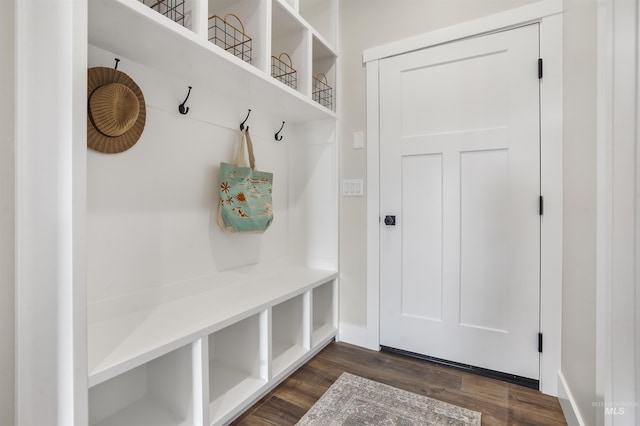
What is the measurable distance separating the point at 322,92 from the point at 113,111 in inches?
52.4

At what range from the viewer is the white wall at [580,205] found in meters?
1.08

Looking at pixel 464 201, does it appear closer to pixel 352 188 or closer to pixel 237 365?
pixel 352 188

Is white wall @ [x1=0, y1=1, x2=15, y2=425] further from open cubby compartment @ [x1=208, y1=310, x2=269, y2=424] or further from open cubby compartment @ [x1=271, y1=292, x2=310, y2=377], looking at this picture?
open cubby compartment @ [x1=271, y1=292, x2=310, y2=377]

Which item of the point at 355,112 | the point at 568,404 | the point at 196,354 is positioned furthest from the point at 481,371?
the point at 355,112

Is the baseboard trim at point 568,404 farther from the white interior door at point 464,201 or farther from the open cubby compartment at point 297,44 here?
the open cubby compartment at point 297,44

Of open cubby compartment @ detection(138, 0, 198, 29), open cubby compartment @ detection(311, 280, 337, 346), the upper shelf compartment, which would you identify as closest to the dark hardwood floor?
open cubby compartment @ detection(311, 280, 337, 346)

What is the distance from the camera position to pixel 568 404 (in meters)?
1.29

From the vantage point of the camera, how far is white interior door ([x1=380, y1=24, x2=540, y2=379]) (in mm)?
1573

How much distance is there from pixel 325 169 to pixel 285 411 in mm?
1390

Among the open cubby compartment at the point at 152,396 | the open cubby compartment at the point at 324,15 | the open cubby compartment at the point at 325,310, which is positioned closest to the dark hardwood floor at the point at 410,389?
the open cubby compartment at the point at 325,310

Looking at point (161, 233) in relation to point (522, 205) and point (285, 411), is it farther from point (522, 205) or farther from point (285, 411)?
point (522, 205)

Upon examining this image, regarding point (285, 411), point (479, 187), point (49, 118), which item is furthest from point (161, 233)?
point (479, 187)

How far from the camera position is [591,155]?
111 centimetres

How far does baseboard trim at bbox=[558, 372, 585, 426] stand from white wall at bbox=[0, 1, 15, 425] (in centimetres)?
187
